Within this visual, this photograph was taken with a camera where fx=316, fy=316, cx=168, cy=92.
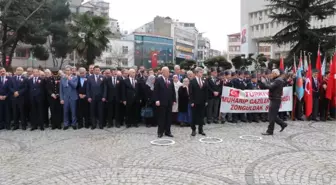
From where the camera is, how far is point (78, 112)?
10383 mm

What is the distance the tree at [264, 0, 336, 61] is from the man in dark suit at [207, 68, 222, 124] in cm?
1451

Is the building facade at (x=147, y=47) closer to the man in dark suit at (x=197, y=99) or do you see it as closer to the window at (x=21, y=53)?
the window at (x=21, y=53)

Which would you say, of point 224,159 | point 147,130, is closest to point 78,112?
point 147,130

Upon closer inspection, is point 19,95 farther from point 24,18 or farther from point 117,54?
point 117,54

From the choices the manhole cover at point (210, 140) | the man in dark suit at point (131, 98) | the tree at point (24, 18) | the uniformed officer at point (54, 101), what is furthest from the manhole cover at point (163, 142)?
the tree at point (24, 18)

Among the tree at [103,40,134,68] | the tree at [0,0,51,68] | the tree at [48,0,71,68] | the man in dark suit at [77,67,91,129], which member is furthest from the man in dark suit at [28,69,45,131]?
the tree at [103,40,134,68]

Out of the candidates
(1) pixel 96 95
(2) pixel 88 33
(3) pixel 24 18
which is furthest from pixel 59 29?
(1) pixel 96 95

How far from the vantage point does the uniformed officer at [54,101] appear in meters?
10.1

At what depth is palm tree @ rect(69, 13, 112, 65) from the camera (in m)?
30.9

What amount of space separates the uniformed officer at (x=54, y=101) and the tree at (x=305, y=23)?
18696 mm

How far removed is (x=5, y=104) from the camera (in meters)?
10.3

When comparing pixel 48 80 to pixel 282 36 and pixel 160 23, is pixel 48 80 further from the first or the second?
pixel 160 23

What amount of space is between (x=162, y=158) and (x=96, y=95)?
4298 mm

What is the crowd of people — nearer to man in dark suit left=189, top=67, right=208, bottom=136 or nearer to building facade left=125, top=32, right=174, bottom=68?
man in dark suit left=189, top=67, right=208, bottom=136
